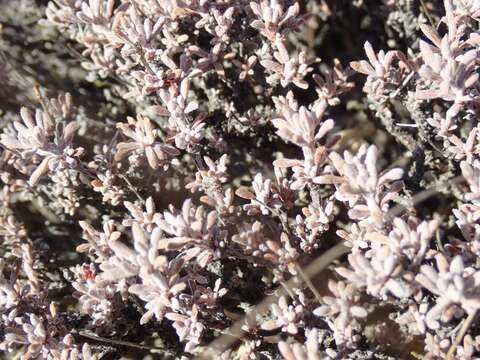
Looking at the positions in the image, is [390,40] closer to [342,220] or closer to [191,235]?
[342,220]

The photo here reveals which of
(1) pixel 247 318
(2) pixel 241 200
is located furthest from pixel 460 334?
(2) pixel 241 200

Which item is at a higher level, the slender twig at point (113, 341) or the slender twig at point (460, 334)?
the slender twig at point (113, 341)

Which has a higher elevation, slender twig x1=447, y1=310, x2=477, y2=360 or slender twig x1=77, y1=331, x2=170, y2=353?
slender twig x1=77, y1=331, x2=170, y2=353

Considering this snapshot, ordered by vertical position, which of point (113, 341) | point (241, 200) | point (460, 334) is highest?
point (241, 200)

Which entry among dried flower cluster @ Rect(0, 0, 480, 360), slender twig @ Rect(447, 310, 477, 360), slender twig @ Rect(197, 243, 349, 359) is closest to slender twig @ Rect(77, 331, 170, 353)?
dried flower cluster @ Rect(0, 0, 480, 360)

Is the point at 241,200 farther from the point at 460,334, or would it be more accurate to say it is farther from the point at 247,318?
the point at 460,334

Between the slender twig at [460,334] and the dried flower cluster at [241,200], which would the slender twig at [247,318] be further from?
the slender twig at [460,334]

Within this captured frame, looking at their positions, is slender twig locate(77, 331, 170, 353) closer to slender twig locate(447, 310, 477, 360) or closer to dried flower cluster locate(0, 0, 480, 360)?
dried flower cluster locate(0, 0, 480, 360)

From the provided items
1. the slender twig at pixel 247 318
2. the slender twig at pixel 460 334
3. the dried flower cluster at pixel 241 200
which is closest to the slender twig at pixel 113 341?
the dried flower cluster at pixel 241 200
